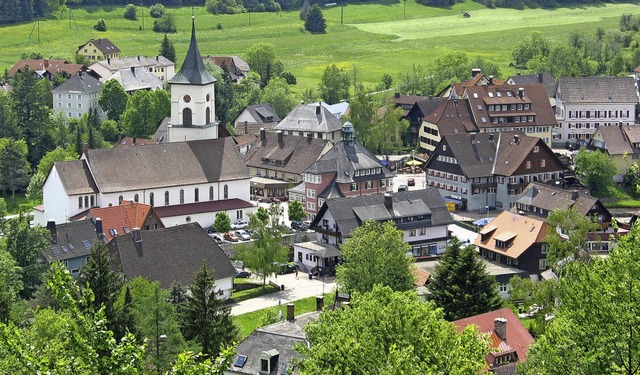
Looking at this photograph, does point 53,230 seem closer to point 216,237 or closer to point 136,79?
point 216,237

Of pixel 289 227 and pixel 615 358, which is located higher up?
pixel 615 358

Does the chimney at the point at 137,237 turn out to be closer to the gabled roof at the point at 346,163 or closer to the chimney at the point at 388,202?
the chimney at the point at 388,202

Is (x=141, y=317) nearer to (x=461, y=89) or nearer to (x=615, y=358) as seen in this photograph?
(x=615, y=358)

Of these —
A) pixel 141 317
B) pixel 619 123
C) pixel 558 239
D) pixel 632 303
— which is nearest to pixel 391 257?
pixel 558 239

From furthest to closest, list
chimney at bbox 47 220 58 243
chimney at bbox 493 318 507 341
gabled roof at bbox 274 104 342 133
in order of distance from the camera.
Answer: gabled roof at bbox 274 104 342 133, chimney at bbox 47 220 58 243, chimney at bbox 493 318 507 341

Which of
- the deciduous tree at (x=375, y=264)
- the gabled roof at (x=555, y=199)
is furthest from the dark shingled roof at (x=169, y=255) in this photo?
the gabled roof at (x=555, y=199)

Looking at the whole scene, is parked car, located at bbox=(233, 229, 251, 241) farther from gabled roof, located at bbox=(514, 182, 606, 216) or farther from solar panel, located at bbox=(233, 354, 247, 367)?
solar panel, located at bbox=(233, 354, 247, 367)

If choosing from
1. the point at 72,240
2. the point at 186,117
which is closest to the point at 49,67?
the point at 186,117

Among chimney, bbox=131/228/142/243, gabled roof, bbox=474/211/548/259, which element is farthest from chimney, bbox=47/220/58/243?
gabled roof, bbox=474/211/548/259
